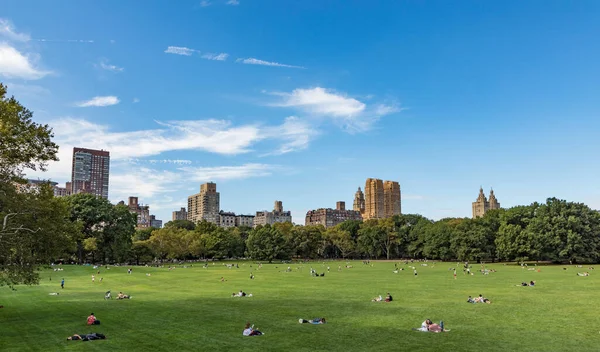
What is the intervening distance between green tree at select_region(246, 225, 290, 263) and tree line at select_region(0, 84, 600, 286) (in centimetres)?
29

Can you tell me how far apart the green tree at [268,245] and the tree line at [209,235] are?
287 mm

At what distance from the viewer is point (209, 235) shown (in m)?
141

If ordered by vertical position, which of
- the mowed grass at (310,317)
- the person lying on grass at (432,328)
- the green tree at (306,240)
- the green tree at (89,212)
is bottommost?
the mowed grass at (310,317)

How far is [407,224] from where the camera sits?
513ft

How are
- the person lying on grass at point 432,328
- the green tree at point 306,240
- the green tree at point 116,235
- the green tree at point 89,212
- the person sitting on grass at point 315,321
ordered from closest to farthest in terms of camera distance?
the person lying on grass at point 432,328 → the person sitting on grass at point 315,321 → the green tree at point 89,212 → the green tree at point 116,235 → the green tree at point 306,240

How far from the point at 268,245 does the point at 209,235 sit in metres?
22.9

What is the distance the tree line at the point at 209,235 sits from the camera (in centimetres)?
2809

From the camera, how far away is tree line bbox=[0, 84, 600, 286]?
2809cm

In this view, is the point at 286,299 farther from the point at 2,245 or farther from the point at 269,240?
the point at 269,240

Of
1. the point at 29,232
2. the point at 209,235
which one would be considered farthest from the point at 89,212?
the point at 29,232

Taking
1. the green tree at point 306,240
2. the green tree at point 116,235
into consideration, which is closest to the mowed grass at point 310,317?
the green tree at point 116,235

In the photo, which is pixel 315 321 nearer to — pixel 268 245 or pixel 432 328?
pixel 432 328

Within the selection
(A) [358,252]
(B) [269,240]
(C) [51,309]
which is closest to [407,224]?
(A) [358,252]

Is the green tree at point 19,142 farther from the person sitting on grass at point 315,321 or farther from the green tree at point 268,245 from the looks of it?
the green tree at point 268,245
